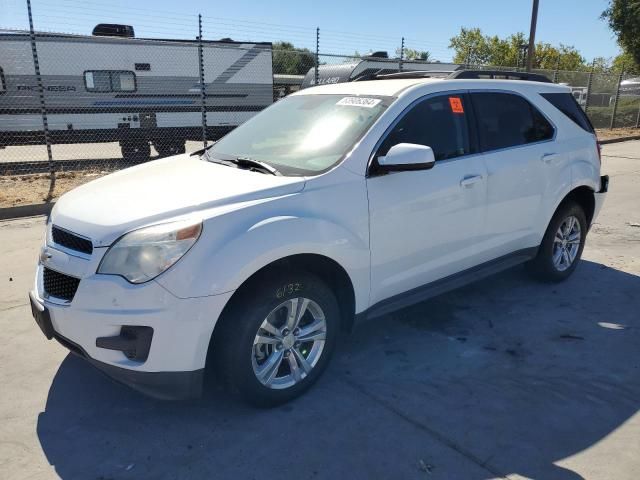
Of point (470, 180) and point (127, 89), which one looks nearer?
point (470, 180)

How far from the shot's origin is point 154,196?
3.01 meters

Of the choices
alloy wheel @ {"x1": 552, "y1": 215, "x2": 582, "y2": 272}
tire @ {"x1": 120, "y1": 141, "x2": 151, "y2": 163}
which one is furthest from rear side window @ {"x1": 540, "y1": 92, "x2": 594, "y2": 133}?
tire @ {"x1": 120, "y1": 141, "x2": 151, "y2": 163}

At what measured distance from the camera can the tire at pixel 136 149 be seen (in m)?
13.7

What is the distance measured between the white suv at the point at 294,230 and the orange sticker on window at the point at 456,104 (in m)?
0.01

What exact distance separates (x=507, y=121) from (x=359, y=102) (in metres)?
1.38

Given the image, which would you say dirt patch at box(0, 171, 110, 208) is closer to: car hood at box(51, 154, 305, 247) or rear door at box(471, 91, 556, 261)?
car hood at box(51, 154, 305, 247)

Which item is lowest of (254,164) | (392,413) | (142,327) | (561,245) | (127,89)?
(392,413)

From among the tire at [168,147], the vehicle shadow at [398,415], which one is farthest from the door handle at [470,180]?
the tire at [168,147]

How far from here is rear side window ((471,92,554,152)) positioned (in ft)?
13.4

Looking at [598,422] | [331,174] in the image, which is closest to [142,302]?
[331,174]

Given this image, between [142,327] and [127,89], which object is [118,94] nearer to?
[127,89]

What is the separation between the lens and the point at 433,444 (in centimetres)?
280

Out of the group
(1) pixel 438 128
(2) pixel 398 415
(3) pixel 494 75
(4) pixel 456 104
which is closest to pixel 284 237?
(2) pixel 398 415

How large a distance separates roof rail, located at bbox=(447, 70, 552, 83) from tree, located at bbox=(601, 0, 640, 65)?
27.5 metres
